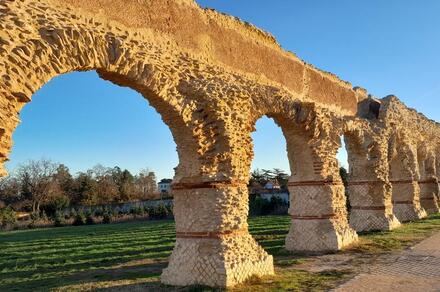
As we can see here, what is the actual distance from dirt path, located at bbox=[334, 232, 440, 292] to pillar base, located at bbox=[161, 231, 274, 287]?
1.40 metres

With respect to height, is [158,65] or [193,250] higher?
[158,65]

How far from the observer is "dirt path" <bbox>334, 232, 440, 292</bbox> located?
6.15m

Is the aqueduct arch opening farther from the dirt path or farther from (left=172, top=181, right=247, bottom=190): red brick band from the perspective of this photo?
(left=172, top=181, right=247, bottom=190): red brick band

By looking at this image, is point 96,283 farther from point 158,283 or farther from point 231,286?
point 231,286

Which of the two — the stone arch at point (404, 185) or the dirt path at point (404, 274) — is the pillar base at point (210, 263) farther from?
the stone arch at point (404, 185)

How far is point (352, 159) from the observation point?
42.7 feet

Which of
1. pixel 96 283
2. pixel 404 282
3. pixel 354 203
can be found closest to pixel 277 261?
pixel 404 282

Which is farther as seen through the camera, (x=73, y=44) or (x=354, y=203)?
(x=354, y=203)

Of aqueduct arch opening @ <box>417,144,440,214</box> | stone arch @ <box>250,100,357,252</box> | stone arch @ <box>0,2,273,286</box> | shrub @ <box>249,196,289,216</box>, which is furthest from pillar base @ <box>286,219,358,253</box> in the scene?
shrub @ <box>249,196,289,216</box>

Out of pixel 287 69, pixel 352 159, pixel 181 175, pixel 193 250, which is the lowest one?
pixel 193 250

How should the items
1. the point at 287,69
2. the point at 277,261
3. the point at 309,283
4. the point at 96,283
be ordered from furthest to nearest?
the point at 287,69 < the point at 277,261 < the point at 96,283 < the point at 309,283

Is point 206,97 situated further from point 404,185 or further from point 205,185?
point 404,185

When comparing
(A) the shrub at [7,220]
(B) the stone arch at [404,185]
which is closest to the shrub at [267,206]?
(B) the stone arch at [404,185]

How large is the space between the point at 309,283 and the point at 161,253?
4.66 m
